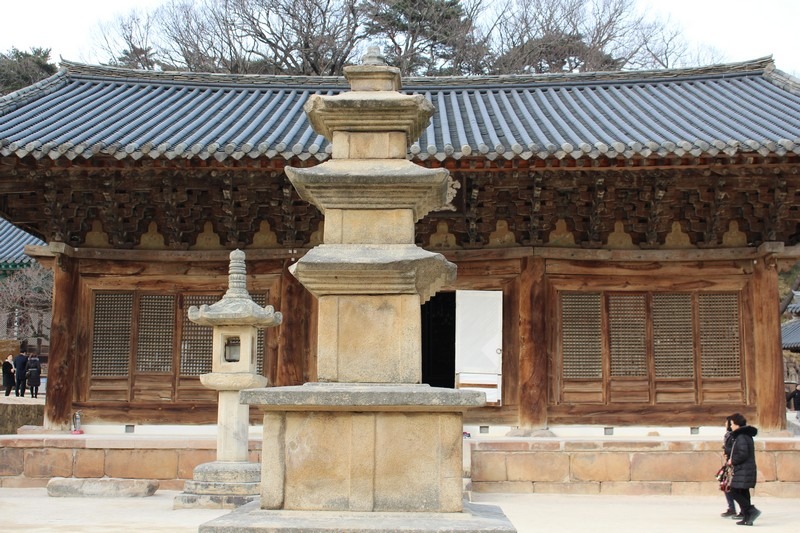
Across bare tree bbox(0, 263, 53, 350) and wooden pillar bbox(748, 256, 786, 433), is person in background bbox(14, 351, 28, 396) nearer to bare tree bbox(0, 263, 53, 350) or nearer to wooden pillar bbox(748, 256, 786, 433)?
bare tree bbox(0, 263, 53, 350)

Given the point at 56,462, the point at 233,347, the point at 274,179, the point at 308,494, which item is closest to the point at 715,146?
the point at 274,179

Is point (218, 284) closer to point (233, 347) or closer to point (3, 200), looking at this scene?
point (233, 347)

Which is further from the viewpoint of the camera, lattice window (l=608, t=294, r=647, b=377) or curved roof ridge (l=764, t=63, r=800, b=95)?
curved roof ridge (l=764, t=63, r=800, b=95)

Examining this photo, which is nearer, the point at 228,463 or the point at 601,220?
the point at 228,463

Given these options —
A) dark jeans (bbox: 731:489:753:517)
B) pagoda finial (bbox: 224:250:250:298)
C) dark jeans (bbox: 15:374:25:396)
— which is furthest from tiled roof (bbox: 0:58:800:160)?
dark jeans (bbox: 15:374:25:396)

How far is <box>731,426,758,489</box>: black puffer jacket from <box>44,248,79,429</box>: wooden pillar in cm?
867

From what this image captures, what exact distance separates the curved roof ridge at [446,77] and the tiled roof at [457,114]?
0.08ft

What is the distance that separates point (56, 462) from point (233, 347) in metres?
2.98

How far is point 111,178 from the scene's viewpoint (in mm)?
11352

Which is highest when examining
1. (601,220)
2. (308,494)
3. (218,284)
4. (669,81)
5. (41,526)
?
(669,81)

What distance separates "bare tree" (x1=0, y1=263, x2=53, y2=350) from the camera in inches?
1029

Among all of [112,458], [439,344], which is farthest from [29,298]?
[112,458]

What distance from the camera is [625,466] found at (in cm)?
1110

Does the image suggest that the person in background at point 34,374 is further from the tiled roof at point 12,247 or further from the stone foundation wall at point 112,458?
the stone foundation wall at point 112,458
